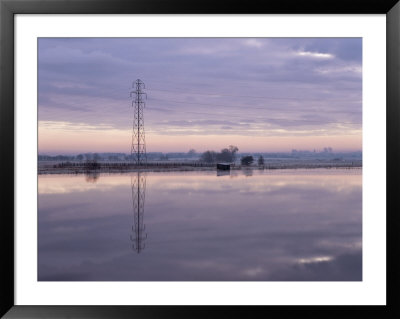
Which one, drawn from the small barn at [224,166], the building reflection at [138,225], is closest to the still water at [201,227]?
the building reflection at [138,225]

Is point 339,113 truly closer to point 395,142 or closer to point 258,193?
point 258,193

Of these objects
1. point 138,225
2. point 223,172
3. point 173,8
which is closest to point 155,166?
point 138,225

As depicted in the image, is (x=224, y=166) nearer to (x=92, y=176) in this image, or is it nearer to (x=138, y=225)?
(x=92, y=176)

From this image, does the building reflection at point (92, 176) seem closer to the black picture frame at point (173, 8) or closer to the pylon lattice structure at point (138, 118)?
the pylon lattice structure at point (138, 118)

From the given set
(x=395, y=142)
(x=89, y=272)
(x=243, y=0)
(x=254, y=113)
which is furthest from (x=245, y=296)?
(x=254, y=113)

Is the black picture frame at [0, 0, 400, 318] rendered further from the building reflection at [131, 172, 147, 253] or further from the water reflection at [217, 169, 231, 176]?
the water reflection at [217, 169, 231, 176]

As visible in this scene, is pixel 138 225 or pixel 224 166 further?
pixel 224 166
